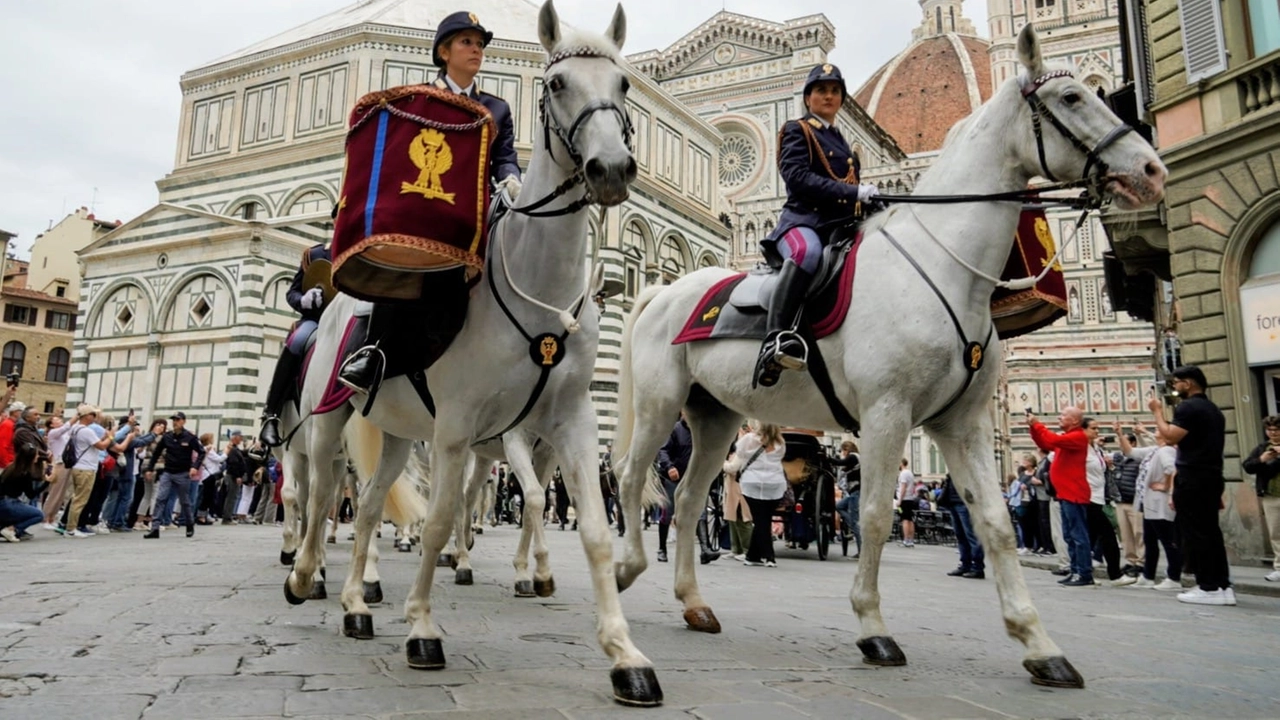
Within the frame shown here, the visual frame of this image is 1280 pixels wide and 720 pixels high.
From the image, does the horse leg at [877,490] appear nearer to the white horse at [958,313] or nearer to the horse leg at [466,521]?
the white horse at [958,313]

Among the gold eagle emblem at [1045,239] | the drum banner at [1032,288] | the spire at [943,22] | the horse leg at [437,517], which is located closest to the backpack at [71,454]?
the horse leg at [437,517]

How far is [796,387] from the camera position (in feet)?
15.5

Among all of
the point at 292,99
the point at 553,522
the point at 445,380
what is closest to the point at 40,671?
the point at 445,380

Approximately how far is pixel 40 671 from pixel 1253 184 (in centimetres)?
1421

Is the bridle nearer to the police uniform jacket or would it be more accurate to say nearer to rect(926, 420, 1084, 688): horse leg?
rect(926, 420, 1084, 688): horse leg

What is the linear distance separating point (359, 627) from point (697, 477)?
2195 millimetres

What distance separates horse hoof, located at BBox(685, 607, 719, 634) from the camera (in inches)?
183

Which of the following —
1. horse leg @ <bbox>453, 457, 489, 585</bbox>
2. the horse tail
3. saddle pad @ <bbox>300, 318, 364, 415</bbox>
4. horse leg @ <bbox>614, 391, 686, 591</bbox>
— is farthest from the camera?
horse leg @ <bbox>453, 457, 489, 585</bbox>

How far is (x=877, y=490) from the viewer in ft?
13.0

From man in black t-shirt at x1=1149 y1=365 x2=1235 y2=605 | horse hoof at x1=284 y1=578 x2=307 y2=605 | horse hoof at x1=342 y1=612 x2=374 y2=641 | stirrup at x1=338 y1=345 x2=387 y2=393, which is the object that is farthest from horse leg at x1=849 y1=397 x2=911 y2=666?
man in black t-shirt at x1=1149 y1=365 x2=1235 y2=605

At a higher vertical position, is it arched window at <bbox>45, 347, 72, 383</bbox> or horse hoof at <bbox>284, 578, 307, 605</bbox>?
arched window at <bbox>45, 347, 72, 383</bbox>

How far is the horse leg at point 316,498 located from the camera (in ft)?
16.5

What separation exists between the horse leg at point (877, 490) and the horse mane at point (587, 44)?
1959mm

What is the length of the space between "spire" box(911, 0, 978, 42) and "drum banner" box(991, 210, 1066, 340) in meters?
108
